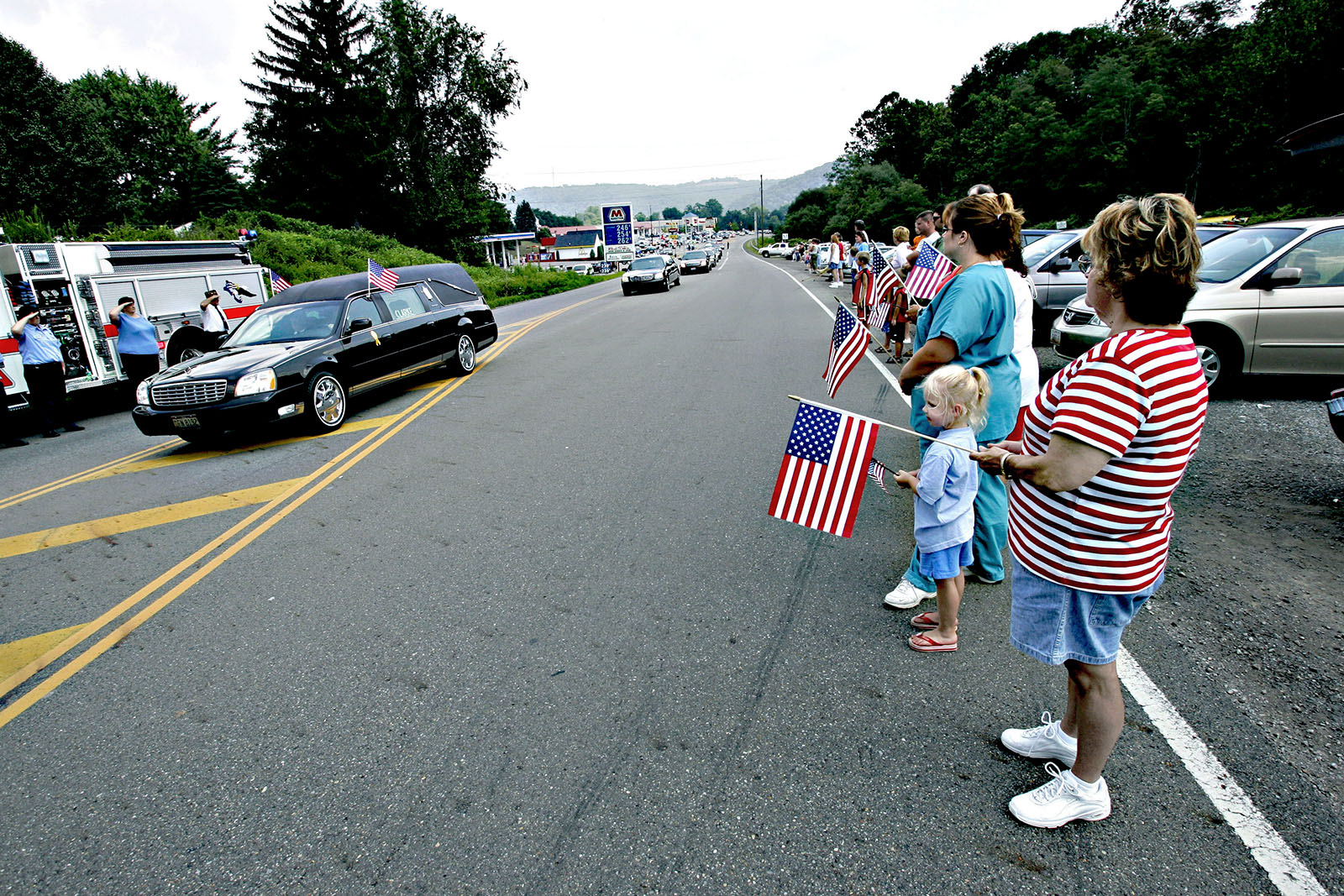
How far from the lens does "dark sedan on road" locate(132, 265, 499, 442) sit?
7.48m

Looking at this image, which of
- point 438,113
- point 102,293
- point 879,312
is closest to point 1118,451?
point 879,312

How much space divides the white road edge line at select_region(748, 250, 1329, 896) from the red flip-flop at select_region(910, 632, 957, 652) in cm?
73

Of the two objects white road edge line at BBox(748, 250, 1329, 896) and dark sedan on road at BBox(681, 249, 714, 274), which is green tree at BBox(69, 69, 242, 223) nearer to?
dark sedan on road at BBox(681, 249, 714, 274)

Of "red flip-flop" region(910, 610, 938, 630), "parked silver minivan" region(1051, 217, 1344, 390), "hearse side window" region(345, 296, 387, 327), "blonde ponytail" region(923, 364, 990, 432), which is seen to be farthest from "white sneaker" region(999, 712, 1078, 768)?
"hearse side window" region(345, 296, 387, 327)

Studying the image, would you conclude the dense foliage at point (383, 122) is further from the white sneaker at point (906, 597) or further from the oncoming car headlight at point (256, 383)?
the white sneaker at point (906, 597)

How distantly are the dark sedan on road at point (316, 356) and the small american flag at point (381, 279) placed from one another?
0.09 meters

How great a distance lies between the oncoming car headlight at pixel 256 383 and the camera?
24.6 ft

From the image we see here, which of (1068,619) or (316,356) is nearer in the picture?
(1068,619)

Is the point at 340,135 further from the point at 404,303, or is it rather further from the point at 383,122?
the point at 404,303

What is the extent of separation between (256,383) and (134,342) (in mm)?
4439

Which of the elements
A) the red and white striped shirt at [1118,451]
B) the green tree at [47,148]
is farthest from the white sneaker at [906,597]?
the green tree at [47,148]

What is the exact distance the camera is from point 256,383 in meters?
7.54

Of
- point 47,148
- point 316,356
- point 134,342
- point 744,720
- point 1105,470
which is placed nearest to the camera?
point 1105,470

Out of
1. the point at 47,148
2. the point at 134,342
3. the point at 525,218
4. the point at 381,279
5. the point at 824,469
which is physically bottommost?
the point at 134,342
